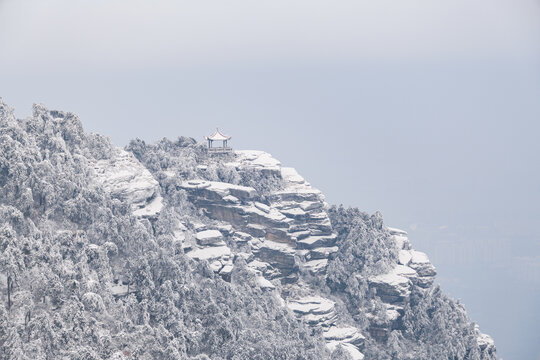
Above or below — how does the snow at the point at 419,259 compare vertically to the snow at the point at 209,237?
below

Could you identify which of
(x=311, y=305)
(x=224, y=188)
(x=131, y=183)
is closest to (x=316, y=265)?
(x=311, y=305)

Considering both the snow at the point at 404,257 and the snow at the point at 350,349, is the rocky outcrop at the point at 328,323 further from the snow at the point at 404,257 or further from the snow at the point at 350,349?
the snow at the point at 404,257

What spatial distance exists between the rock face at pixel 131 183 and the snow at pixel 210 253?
18.4 feet

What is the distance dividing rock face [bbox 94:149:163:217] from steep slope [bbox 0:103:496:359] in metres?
0.20

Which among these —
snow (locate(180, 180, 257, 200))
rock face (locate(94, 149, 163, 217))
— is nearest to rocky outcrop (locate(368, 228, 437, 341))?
snow (locate(180, 180, 257, 200))

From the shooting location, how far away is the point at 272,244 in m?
87.1

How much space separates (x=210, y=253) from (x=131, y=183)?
35.0ft

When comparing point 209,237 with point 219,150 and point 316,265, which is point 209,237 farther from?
point 219,150

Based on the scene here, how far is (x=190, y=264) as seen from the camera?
242 feet

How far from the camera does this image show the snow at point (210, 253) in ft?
252

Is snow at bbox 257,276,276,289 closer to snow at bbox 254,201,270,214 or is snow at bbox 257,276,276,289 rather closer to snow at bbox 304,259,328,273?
snow at bbox 304,259,328,273

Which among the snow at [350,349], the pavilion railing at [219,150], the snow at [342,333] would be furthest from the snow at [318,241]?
the pavilion railing at [219,150]

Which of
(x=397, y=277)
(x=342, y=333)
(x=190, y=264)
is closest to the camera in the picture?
(x=190, y=264)

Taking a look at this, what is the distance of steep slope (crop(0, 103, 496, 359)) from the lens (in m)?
56.8
